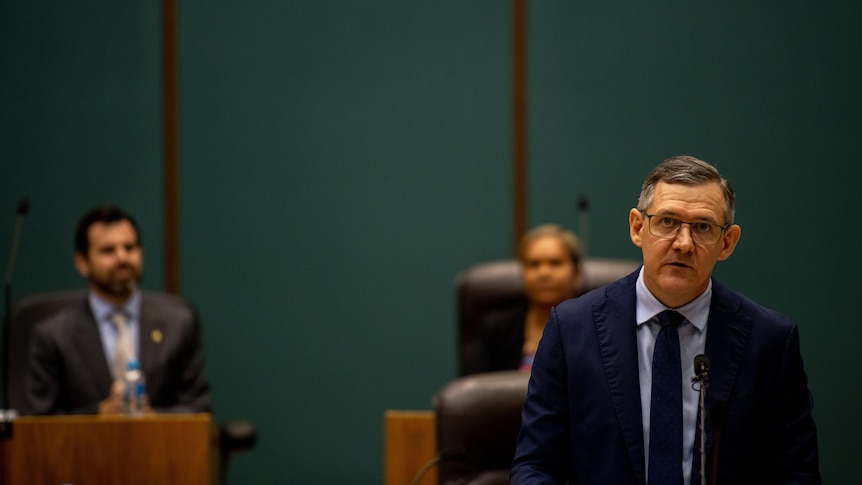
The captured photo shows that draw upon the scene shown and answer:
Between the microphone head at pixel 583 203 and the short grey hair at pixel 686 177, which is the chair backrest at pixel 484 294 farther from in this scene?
the short grey hair at pixel 686 177

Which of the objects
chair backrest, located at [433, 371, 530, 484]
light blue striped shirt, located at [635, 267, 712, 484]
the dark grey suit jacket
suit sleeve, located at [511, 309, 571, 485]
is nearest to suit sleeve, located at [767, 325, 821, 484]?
light blue striped shirt, located at [635, 267, 712, 484]

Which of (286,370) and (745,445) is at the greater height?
(745,445)

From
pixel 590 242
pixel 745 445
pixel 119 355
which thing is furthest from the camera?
pixel 590 242

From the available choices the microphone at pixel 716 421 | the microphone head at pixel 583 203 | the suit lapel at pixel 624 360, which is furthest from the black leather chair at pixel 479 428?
the microphone head at pixel 583 203

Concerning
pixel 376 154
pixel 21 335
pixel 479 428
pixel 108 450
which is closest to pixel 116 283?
pixel 21 335

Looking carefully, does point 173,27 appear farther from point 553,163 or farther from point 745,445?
point 745,445

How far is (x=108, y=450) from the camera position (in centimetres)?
306

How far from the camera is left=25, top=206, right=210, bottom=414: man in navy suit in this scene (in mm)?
3734

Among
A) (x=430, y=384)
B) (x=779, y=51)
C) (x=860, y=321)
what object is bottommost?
(x=430, y=384)

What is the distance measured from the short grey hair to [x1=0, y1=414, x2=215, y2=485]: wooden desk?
5.36 ft

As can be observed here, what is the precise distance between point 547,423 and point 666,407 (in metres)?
0.22

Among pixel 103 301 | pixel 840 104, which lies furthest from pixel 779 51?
pixel 103 301

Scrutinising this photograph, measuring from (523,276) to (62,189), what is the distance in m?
2.17

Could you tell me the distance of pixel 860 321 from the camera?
187 inches
